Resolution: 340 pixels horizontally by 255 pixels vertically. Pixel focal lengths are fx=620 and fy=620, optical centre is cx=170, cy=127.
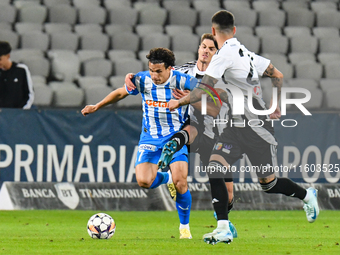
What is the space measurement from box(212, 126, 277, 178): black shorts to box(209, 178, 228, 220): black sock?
0.88 feet

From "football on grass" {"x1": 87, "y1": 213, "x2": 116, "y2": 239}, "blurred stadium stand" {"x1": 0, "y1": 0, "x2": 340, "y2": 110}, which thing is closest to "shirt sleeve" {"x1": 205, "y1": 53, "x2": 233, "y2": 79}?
"football on grass" {"x1": 87, "y1": 213, "x2": 116, "y2": 239}

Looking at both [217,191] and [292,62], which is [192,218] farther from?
[292,62]

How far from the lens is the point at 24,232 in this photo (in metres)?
6.50

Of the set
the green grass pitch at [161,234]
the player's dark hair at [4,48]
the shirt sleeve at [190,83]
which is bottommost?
the green grass pitch at [161,234]

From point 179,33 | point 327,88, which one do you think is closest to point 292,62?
point 327,88

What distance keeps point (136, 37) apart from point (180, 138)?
6.92m

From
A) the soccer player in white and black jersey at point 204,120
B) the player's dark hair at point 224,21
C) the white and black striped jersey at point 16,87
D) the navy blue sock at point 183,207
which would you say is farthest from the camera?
the white and black striped jersey at point 16,87

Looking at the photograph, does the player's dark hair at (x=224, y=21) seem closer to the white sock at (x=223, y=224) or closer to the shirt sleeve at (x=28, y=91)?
the white sock at (x=223, y=224)

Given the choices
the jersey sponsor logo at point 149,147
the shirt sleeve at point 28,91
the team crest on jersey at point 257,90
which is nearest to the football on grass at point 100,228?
the jersey sponsor logo at point 149,147

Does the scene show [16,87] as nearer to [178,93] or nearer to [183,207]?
[178,93]

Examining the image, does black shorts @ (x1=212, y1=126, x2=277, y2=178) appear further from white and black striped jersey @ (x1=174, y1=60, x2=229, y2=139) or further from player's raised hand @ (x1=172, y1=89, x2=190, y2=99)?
white and black striped jersey @ (x1=174, y1=60, x2=229, y2=139)

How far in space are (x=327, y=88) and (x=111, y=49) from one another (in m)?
4.34

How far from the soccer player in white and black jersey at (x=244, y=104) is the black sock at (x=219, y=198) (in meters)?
0.12

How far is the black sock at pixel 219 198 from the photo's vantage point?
5391mm
